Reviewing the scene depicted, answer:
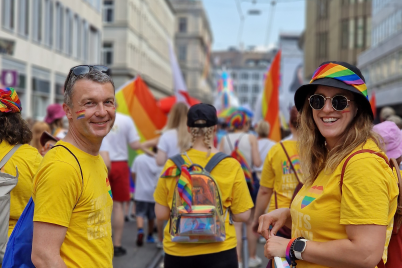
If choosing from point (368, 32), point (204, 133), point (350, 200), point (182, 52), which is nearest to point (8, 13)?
point (204, 133)

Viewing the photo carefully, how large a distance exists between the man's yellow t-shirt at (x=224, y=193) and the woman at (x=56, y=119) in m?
2.82

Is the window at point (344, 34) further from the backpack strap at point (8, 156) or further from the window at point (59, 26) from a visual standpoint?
the backpack strap at point (8, 156)

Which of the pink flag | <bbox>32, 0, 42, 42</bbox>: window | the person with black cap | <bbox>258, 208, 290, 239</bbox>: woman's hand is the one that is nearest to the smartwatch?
the person with black cap

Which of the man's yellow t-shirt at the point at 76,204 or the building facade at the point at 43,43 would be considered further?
the building facade at the point at 43,43

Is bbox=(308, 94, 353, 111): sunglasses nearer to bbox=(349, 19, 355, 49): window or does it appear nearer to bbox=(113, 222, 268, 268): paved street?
bbox=(113, 222, 268, 268): paved street

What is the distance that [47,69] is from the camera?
2578 centimetres

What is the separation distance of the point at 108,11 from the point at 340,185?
4526 centimetres

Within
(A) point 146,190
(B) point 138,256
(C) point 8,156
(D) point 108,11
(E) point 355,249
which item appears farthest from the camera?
(D) point 108,11

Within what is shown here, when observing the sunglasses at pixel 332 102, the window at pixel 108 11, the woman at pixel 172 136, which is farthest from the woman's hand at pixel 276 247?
the window at pixel 108 11

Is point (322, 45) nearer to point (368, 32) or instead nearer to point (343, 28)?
point (343, 28)

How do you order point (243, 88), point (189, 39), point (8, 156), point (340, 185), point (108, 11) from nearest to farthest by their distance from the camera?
point (340, 185), point (8, 156), point (108, 11), point (189, 39), point (243, 88)

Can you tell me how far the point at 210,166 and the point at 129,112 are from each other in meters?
6.87

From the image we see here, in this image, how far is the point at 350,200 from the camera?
229 cm

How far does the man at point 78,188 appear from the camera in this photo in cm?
235
